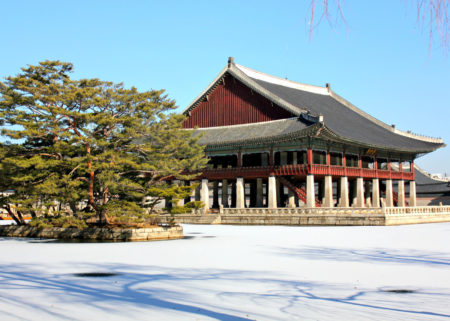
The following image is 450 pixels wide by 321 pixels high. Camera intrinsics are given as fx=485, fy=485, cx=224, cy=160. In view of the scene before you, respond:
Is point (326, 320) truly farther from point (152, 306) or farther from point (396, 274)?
point (396, 274)

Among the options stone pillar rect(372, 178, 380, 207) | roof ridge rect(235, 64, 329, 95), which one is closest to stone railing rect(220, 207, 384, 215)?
stone pillar rect(372, 178, 380, 207)

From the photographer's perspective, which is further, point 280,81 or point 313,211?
point 280,81

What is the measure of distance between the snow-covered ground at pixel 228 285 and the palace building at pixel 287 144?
25.6m

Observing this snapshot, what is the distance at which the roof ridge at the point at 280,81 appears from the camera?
5325cm

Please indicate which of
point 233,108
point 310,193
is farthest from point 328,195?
point 233,108

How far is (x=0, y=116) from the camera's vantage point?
25844mm

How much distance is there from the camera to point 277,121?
46656mm

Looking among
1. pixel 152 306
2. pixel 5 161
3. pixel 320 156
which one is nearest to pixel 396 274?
pixel 152 306

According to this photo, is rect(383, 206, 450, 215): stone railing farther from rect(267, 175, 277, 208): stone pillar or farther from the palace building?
rect(267, 175, 277, 208): stone pillar

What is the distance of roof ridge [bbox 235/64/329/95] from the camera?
53.2 meters

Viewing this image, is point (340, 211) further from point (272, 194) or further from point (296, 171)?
point (272, 194)

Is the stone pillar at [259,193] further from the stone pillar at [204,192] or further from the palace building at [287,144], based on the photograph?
the stone pillar at [204,192]

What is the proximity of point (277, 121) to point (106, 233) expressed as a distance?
25.7 metres

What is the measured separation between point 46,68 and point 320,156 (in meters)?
26.1
